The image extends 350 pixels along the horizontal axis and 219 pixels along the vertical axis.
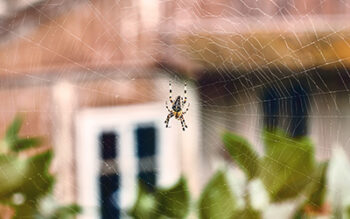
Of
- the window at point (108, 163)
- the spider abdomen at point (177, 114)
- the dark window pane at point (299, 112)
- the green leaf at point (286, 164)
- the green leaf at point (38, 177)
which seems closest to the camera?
the green leaf at point (286, 164)

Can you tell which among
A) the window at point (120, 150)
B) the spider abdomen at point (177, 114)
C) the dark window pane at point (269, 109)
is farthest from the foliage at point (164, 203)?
the dark window pane at point (269, 109)

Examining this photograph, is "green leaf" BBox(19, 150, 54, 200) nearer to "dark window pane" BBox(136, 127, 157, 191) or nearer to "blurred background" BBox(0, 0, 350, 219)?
"blurred background" BBox(0, 0, 350, 219)

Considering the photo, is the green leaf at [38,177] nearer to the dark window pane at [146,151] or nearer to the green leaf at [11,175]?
the green leaf at [11,175]

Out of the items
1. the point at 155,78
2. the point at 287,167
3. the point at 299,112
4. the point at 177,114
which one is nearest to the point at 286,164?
the point at 287,167

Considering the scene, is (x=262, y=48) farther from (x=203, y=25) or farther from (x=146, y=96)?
(x=146, y=96)

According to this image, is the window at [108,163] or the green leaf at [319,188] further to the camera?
the window at [108,163]

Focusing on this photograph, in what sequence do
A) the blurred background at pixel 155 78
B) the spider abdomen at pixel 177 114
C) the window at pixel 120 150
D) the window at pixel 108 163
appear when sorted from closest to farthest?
1. the spider abdomen at pixel 177 114
2. the blurred background at pixel 155 78
3. the window at pixel 120 150
4. the window at pixel 108 163

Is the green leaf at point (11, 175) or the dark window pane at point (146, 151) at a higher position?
the green leaf at point (11, 175)
